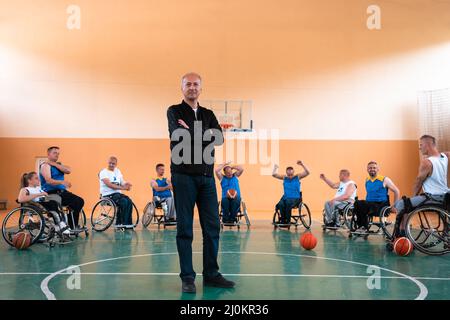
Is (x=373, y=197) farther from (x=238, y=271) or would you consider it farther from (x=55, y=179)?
(x=55, y=179)

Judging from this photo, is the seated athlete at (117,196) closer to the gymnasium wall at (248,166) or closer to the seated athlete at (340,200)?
the seated athlete at (340,200)

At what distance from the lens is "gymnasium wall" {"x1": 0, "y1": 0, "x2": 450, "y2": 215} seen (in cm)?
1028

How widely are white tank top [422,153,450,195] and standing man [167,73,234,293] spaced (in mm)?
2418

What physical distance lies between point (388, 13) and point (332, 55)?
1.60 meters

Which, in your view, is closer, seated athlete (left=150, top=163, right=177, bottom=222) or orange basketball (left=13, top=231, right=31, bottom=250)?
orange basketball (left=13, top=231, right=31, bottom=250)

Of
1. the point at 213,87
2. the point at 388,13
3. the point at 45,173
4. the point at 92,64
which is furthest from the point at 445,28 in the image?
the point at 45,173

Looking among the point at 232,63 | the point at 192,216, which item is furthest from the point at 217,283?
the point at 232,63

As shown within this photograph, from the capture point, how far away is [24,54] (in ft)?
33.8

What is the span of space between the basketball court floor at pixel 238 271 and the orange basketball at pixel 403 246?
84 millimetres

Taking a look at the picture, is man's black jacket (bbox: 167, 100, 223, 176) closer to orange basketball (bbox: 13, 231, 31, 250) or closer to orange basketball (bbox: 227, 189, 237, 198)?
orange basketball (bbox: 13, 231, 31, 250)

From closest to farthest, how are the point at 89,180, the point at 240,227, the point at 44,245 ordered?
the point at 44,245 → the point at 240,227 → the point at 89,180

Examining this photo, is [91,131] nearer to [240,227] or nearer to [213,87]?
[213,87]

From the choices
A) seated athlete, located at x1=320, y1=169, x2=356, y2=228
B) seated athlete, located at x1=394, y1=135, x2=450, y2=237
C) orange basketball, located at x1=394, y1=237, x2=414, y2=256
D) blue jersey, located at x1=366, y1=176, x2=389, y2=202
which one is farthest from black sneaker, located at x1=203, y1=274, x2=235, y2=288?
seated athlete, located at x1=320, y1=169, x2=356, y2=228

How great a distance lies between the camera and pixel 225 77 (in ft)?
34.4
